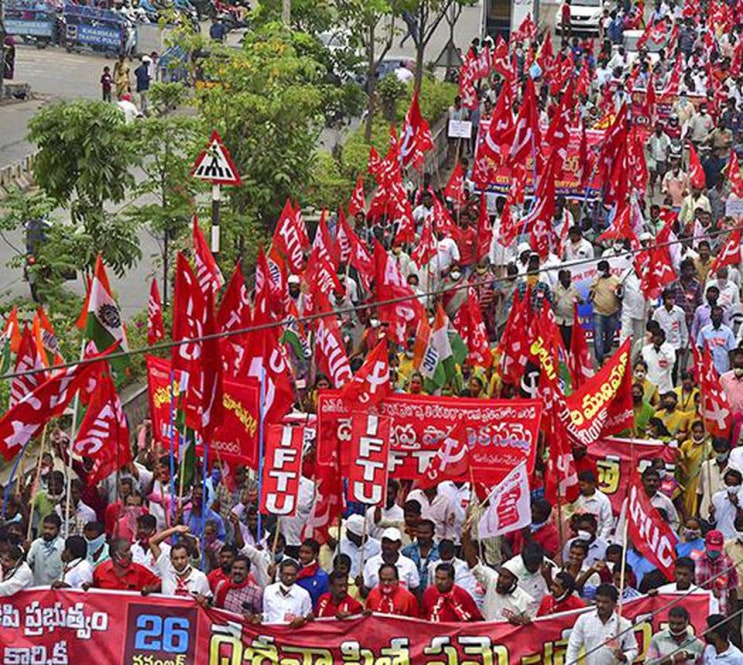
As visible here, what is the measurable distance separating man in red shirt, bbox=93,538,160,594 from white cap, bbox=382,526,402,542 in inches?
63.0

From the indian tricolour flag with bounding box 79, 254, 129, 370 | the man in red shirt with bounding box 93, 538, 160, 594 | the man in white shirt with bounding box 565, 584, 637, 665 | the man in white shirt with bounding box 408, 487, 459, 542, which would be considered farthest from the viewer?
the indian tricolour flag with bounding box 79, 254, 129, 370

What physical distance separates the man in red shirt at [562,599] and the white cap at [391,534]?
4.47 ft

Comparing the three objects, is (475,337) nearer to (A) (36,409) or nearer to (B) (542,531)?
(B) (542,531)

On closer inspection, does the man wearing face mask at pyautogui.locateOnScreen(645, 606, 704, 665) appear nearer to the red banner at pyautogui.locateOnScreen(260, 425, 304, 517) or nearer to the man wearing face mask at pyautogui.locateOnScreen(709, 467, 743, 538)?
→ the red banner at pyautogui.locateOnScreen(260, 425, 304, 517)

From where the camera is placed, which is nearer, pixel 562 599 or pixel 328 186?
pixel 562 599

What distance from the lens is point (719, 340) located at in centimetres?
2047

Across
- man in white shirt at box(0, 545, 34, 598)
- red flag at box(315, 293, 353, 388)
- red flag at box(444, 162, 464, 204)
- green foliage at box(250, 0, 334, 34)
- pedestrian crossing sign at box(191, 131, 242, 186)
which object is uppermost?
green foliage at box(250, 0, 334, 34)

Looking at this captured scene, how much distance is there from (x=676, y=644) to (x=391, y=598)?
186cm

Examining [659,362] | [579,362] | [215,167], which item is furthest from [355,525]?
[215,167]

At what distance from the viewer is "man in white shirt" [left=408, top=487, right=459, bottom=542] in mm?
15812

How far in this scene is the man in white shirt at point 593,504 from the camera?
15484 millimetres

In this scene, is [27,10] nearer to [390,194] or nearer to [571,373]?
[390,194]

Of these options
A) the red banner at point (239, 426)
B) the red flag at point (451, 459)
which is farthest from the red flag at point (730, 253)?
the red banner at point (239, 426)

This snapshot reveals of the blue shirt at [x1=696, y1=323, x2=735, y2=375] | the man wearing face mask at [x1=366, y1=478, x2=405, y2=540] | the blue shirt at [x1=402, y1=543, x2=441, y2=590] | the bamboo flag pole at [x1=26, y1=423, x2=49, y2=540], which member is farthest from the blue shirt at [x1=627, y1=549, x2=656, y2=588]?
the blue shirt at [x1=696, y1=323, x2=735, y2=375]
